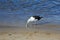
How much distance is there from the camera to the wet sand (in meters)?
7.38

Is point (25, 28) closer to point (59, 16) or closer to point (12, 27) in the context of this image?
point (12, 27)

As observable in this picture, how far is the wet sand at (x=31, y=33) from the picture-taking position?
7377 millimetres

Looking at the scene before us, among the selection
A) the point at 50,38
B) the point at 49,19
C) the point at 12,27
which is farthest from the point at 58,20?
the point at 50,38

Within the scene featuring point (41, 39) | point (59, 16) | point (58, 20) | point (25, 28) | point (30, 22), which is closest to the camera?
point (41, 39)

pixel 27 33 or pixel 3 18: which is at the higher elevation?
pixel 3 18

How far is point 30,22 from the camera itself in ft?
31.0

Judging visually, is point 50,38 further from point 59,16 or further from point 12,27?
point 59,16

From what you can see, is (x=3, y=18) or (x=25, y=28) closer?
(x=25, y=28)

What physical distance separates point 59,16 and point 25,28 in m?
2.72

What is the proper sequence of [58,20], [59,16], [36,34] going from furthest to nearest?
1. [59,16]
2. [58,20]
3. [36,34]

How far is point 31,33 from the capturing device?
7.96 meters

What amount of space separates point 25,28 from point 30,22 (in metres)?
0.68

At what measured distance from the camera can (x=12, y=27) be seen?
9133mm

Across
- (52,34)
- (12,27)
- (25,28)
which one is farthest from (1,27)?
(52,34)
